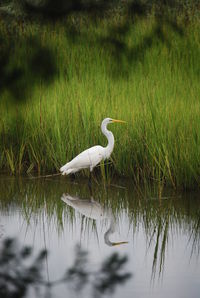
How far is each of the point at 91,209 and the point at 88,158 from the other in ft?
2.69

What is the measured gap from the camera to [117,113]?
7516 millimetres

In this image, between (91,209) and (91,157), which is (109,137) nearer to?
(91,157)

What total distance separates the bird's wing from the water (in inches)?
10.5

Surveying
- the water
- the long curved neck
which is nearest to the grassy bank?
the long curved neck

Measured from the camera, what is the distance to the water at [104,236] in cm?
380

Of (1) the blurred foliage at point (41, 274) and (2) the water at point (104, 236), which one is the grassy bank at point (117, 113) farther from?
(1) the blurred foliage at point (41, 274)

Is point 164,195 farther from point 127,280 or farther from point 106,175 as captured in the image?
point 127,280

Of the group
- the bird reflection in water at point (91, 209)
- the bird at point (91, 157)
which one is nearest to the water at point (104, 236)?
the bird reflection in water at point (91, 209)

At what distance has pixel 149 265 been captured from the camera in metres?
4.26

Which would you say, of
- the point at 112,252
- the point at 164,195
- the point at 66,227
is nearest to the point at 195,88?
the point at 164,195

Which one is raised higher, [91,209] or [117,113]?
[117,113]

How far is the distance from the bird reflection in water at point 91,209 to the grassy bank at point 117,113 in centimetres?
75

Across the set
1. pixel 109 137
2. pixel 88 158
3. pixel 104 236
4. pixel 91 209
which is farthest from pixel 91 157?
pixel 104 236

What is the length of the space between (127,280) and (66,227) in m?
1.57
